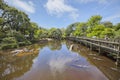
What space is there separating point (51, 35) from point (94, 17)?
1608 inches

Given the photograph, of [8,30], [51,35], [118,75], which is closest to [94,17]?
[8,30]

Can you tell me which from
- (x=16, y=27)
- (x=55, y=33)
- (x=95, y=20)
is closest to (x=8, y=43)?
(x=16, y=27)

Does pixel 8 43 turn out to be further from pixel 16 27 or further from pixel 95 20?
pixel 95 20

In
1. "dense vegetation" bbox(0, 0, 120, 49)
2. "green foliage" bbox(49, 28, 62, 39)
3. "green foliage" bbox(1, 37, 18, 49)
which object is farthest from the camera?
"green foliage" bbox(49, 28, 62, 39)

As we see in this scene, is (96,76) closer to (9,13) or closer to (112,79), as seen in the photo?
(112,79)

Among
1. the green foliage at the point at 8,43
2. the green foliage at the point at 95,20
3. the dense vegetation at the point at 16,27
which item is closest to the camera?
the green foliage at the point at 8,43

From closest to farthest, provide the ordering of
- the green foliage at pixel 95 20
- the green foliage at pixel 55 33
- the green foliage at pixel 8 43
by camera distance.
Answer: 1. the green foliage at pixel 8 43
2. the green foliage at pixel 95 20
3. the green foliage at pixel 55 33

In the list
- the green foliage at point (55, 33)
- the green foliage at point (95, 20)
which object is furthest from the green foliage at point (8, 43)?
the green foliage at point (55, 33)

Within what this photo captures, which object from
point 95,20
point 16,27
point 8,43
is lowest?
point 8,43

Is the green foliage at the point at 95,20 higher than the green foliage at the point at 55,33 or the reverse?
higher

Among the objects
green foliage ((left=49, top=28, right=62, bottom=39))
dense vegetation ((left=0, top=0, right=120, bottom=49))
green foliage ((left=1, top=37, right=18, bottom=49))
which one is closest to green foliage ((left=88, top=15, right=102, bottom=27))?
dense vegetation ((left=0, top=0, right=120, bottom=49))

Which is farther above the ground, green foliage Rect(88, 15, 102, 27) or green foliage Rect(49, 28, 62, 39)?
green foliage Rect(88, 15, 102, 27)

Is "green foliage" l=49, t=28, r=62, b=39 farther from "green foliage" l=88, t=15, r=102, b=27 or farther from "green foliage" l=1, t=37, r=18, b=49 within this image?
"green foliage" l=1, t=37, r=18, b=49

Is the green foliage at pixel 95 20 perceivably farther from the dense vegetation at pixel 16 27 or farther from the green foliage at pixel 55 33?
the green foliage at pixel 55 33
